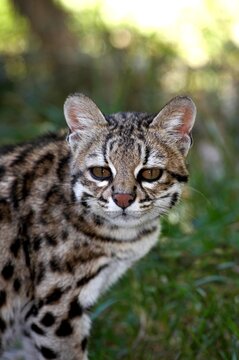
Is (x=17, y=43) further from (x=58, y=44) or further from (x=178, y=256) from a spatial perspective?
(x=178, y=256)

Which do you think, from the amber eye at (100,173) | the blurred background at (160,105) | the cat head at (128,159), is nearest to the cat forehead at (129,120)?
the cat head at (128,159)

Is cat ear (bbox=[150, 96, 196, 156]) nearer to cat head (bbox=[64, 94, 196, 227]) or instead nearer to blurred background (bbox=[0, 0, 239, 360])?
cat head (bbox=[64, 94, 196, 227])

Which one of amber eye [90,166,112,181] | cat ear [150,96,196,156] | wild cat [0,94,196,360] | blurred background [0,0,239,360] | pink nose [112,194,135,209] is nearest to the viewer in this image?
pink nose [112,194,135,209]

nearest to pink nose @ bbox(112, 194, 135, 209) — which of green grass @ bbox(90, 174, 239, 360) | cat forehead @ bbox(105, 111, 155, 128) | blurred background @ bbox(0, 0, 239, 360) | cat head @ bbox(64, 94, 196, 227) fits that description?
cat head @ bbox(64, 94, 196, 227)

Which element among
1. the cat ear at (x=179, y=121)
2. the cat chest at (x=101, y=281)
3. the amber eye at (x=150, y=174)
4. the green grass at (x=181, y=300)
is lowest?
the green grass at (x=181, y=300)

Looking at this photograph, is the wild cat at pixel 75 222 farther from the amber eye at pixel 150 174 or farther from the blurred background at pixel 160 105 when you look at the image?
the blurred background at pixel 160 105

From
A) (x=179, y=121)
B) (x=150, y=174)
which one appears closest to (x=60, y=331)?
(x=150, y=174)
